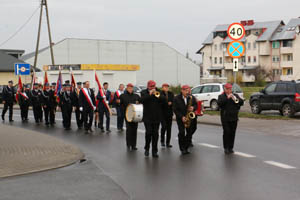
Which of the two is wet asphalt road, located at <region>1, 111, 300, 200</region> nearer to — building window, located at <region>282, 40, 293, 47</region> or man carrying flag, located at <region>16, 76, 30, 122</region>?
man carrying flag, located at <region>16, 76, 30, 122</region>

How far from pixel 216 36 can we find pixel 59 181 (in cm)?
9686

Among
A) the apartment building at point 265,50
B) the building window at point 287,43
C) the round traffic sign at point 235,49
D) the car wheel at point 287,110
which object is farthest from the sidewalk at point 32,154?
the building window at point 287,43

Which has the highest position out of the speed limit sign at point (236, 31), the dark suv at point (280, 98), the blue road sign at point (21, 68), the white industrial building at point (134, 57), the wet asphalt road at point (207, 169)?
the white industrial building at point (134, 57)

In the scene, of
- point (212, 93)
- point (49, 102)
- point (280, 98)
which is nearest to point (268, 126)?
point (280, 98)

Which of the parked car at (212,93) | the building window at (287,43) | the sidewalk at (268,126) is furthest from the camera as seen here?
the building window at (287,43)

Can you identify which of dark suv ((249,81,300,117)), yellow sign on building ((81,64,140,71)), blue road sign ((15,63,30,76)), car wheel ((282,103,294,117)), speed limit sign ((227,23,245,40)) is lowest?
car wheel ((282,103,294,117))

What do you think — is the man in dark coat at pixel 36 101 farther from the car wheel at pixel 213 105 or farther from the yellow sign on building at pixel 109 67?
the yellow sign on building at pixel 109 67

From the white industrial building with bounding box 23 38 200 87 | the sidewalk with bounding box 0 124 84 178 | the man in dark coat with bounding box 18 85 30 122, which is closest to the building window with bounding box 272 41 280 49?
the white industrial building with bounding box 23 38 200 87

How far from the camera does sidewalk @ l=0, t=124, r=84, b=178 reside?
9.35 m

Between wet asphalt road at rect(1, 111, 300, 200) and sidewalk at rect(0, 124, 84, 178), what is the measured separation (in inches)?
23.2

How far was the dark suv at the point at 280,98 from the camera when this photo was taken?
68.4 ft

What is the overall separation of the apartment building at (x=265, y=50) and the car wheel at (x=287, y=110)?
216 ft

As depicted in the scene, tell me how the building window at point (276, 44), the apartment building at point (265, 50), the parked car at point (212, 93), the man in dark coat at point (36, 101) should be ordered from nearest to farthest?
1. the man in dark coat at point (36, 101)
2. the parked car at point (212, 93)
3. the apartment building at point (265, 50)
4. the building window at point (276, 44)

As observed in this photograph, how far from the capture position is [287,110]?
2131 centimetres
